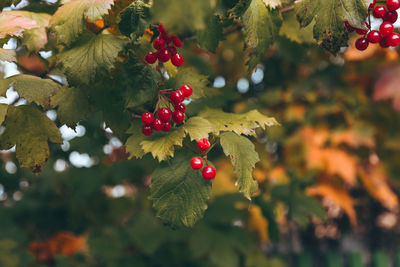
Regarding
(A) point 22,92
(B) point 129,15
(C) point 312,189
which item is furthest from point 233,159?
(C) point 312,189

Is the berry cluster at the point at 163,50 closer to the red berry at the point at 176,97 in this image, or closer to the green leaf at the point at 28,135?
the red berry at the point at 176,97

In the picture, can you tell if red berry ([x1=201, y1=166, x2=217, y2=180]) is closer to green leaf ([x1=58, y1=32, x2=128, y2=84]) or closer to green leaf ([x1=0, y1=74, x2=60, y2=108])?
green leaf ([x1=58, y1=32, x2=128, y2=84])

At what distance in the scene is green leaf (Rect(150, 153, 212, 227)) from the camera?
83 centimetres

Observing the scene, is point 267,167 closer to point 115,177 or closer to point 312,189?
point 312,189

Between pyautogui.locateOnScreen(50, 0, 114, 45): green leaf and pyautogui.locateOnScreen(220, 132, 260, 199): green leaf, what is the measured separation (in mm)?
433

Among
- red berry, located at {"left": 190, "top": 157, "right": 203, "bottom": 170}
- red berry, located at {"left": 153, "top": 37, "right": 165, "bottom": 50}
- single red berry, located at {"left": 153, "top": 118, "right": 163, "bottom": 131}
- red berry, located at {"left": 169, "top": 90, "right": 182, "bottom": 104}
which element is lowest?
red berry, located at {"left": 190, "top": 157, "right": 203, "bottom": 170}

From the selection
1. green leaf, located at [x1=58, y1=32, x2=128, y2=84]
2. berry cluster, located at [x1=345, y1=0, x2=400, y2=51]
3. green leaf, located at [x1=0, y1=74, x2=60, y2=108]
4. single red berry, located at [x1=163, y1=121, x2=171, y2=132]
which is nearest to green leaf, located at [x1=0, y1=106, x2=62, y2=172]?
green leaf, located at [x1=0, y1=74, x2=60, y2=108]

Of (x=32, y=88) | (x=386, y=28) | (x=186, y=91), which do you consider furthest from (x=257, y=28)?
(x=32, y=88)

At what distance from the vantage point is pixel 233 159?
32.9 inches

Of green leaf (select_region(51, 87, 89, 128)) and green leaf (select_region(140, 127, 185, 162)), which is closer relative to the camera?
green leaf (select_region(140, 127, 185, 162))

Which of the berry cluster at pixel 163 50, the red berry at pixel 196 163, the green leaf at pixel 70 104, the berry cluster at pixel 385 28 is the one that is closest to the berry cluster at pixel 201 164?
the red berry at pixel 196 163

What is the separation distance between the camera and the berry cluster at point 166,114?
86 centimetres

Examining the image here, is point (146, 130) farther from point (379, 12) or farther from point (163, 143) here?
point (379, 12)

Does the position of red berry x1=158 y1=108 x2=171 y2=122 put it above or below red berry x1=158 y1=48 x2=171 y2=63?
below
